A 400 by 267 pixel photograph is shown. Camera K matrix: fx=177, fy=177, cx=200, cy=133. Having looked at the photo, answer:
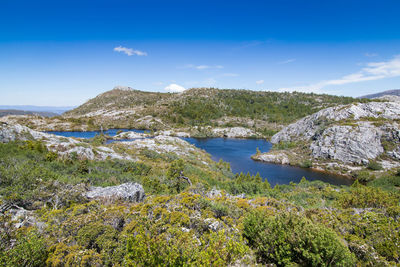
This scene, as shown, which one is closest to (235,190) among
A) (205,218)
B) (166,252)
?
(205,218)

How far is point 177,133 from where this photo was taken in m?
127

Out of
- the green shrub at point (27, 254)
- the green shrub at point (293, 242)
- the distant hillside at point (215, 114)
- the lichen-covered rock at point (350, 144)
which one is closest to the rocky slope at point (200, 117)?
the distant hillside at point (215, 114)

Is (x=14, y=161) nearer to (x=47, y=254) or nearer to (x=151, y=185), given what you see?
(x=151, y=185)

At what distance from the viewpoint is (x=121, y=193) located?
→ 15328mm

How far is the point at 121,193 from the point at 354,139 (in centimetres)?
8275

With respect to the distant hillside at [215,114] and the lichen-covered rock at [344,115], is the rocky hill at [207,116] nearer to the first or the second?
the distant hillside at [215,114]

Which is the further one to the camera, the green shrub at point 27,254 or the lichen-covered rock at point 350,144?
the lichen-covered rock at point 350,144

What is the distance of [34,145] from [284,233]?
1402 inches

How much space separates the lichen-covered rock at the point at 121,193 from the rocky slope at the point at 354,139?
63.9 m

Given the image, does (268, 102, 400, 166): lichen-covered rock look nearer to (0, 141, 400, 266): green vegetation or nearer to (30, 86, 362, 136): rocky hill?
(30, 86, 362, 136): rocky hill

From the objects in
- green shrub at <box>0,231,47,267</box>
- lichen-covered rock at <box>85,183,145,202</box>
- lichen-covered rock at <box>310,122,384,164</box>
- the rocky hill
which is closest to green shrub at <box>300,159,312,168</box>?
lichen-covered rock at <box>310,122,384,164</box>

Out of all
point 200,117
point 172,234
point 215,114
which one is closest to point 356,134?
point 172,234

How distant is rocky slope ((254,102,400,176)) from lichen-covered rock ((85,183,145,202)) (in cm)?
6386

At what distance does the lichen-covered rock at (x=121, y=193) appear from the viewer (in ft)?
49.5
